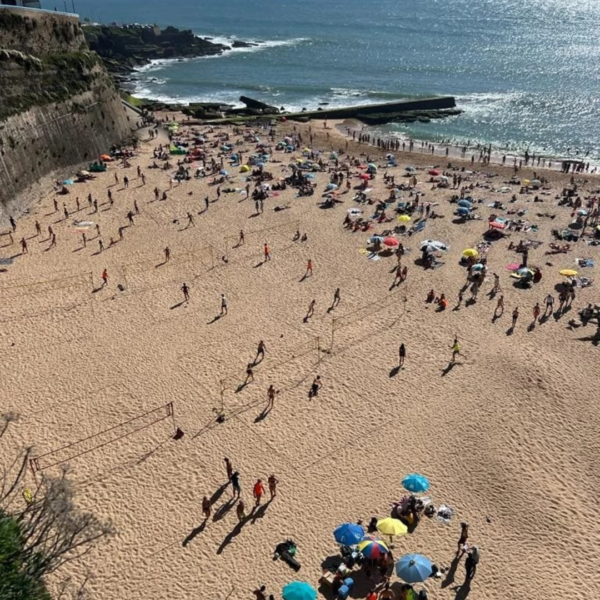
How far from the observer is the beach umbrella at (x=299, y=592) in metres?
11.5

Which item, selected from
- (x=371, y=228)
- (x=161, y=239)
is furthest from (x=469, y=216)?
(x=161, y=239)

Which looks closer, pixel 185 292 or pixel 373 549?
pixel 373 549

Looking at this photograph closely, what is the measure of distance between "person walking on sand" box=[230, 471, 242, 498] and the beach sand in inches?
8.1

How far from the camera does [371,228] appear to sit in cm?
3148

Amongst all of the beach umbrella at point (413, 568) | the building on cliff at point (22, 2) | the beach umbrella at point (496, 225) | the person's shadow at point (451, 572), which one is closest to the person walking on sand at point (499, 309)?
the beach umbrella at point (496, 225)

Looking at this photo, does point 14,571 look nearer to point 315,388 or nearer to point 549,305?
point 315,388

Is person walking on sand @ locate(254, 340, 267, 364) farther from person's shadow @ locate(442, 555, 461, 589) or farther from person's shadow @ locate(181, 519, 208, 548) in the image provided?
person's shadow @ locate(442, 555, 461, 589)

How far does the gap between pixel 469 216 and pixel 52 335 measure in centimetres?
2375

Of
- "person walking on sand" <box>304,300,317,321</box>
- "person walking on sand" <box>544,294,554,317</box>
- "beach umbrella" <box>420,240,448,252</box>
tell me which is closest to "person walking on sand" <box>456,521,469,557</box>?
"person walking on sand" <box>304,300,317,321</box>

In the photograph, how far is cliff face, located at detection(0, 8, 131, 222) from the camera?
105 feet

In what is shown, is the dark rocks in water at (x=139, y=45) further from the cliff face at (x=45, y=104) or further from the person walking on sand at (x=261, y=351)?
the person walking on sand at (x=261, y=351)

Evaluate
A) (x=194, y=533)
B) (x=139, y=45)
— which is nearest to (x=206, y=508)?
(x=194, y=533)

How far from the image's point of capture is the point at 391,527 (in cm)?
1302

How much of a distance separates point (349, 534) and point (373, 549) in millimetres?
661
